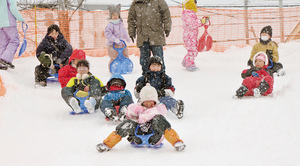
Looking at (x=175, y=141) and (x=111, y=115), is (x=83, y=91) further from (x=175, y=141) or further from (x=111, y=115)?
(x=175, y=141)

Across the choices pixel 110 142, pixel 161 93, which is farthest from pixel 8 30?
pixel 110 142

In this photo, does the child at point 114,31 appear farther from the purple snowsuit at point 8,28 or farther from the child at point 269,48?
the child at point 269,48

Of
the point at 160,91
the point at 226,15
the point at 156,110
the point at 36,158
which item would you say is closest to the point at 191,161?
the point at 156,110

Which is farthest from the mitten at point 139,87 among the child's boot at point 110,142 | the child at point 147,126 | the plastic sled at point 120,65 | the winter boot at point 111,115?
the plastic sled at point 120,65

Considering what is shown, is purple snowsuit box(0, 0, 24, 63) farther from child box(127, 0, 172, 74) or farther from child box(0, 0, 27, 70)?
child box(127, 0, 172, 74)

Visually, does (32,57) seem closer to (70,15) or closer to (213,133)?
(70,15)

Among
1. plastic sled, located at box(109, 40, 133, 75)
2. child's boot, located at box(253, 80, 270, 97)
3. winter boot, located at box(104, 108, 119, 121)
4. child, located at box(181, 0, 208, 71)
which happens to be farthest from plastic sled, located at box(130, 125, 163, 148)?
child, located at box(181, 0, 208, 71)

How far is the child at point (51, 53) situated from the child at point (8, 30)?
54 cm

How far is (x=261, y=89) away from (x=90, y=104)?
2.66 metres

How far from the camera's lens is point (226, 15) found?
11664 millimetres

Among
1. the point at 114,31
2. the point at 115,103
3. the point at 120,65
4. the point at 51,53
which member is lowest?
the point at 115,103

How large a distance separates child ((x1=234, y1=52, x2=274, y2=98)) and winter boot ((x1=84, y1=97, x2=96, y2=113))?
7.45ft

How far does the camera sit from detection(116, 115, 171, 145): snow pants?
10.7 ft

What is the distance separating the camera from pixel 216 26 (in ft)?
39.1
